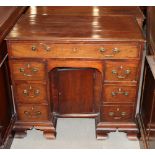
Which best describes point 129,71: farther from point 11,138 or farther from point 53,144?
point 11,138

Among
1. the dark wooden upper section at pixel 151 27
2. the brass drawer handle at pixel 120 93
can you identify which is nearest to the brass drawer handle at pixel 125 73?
the brass drawer handle at pixel 120 93

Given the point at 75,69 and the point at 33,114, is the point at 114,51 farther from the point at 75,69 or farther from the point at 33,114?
the point at 33,114

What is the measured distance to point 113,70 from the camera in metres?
1.78

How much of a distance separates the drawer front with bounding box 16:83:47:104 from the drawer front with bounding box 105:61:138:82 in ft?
1.61

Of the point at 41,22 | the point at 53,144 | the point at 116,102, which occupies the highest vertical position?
the point at 41,22

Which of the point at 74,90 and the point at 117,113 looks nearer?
the point at 117,113

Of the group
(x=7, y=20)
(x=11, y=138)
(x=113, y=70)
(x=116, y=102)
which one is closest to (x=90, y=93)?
(x=116, y=102)

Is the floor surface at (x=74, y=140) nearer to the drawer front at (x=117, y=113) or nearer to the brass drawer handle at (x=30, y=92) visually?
the drawer front at (x=117, y=113)

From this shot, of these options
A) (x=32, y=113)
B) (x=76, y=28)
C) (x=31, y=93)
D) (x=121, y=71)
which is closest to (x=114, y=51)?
(x=121, y=71)

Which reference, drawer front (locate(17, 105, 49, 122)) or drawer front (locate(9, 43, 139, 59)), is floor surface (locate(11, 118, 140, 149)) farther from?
drawer front (locate(9, 43, 139, 59))

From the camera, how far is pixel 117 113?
2018 millimetres

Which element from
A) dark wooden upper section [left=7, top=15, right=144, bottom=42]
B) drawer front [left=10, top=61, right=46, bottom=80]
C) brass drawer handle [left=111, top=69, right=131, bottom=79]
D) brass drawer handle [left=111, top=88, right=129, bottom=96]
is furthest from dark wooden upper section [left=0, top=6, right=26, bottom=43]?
brass drawer handle [left=111, top=88, right=129, bottom=96]

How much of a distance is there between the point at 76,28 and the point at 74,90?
58cm
